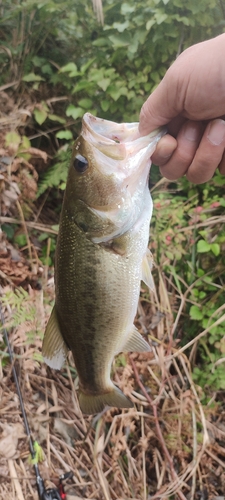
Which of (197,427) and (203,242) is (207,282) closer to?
(203,242)

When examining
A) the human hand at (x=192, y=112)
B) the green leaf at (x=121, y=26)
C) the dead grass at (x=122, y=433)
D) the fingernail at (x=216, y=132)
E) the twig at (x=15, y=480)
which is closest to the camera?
the human hand at (x=192, y=112)

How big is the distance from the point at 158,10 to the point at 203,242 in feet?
5.79

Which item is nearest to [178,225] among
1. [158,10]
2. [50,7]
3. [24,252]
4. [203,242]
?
[203,242]

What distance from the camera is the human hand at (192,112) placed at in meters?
1.29

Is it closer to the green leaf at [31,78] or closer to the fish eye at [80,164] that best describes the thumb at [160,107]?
the fish eye at [80,164]

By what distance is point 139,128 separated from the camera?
1.39m

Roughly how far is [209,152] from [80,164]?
50cm

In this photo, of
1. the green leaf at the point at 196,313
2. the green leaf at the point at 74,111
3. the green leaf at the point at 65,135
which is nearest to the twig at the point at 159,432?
the green leaf at the point at 196,313

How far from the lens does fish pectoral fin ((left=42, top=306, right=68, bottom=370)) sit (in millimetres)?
1443

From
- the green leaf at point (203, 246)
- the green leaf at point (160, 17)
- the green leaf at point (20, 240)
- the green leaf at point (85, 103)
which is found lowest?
the green leaf at point (20, 240)

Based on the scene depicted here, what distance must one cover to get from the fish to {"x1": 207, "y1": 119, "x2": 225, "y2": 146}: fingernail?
0.60 feet

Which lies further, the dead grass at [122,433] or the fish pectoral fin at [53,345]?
the dead grass at [122,433]

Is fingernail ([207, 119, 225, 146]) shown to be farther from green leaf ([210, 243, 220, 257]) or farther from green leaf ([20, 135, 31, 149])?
green leaf ([20, 135, 31, 149])

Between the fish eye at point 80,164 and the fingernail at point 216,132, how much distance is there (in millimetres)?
Answer: 471
